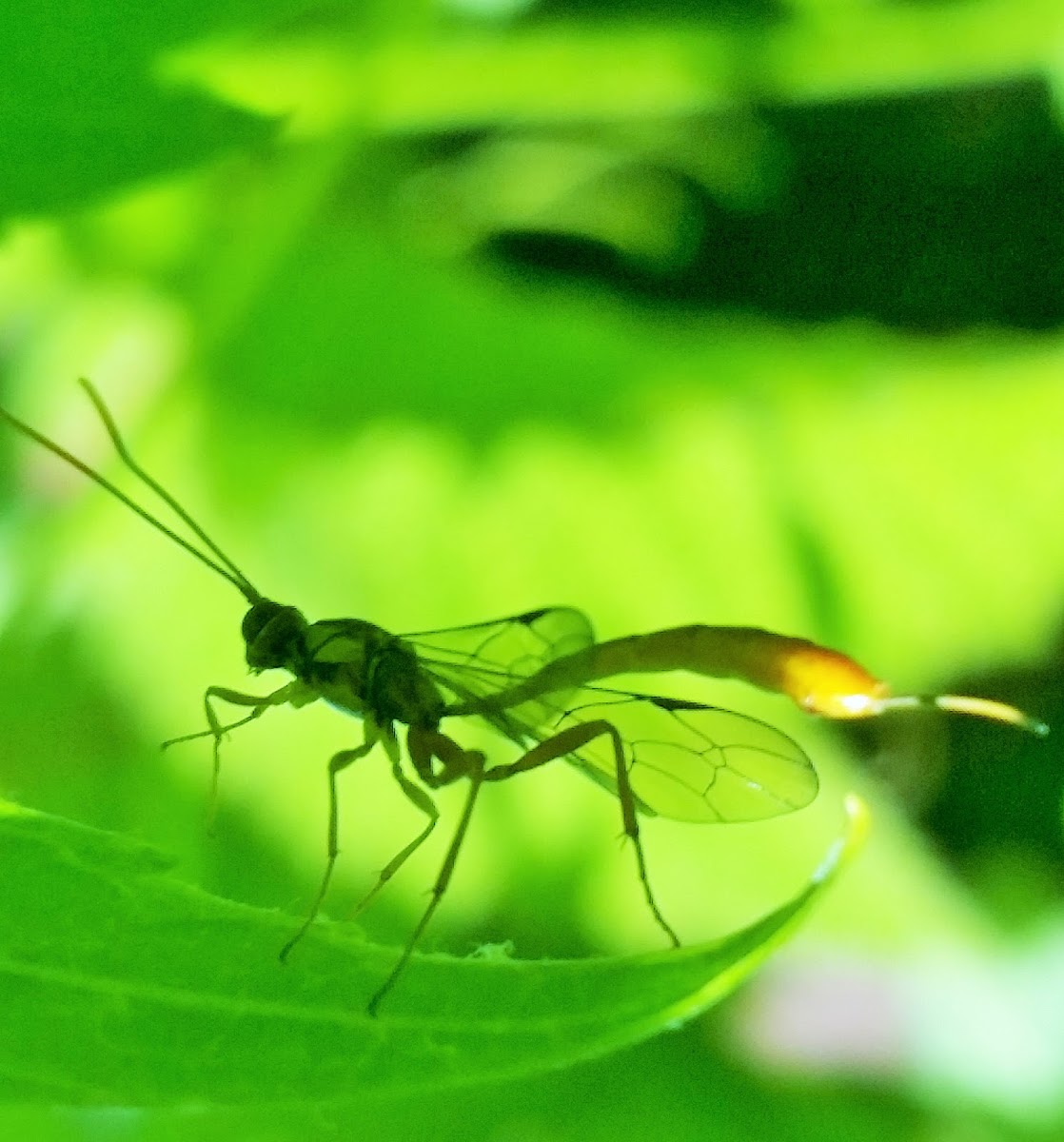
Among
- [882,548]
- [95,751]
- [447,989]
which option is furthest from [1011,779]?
[447,989]

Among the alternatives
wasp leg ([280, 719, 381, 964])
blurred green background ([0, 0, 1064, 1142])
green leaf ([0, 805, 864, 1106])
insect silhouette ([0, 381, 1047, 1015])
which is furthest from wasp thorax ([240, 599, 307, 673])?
green leaf ([0, 805, 864, 1106])

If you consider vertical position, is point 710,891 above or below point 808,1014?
above

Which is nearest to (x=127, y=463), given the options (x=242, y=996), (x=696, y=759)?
(x=696, y=759)

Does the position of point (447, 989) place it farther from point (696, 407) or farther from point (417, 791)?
point (696, 407)

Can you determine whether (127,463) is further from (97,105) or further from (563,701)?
(563,701)

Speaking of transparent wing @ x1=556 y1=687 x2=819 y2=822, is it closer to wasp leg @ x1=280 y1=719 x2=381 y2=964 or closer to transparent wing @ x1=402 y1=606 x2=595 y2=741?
transparent wing @ x1=402 y1=606 x2=595 y2=741

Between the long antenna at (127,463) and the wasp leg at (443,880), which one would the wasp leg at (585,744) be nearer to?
the wasp leg at (443,880)
